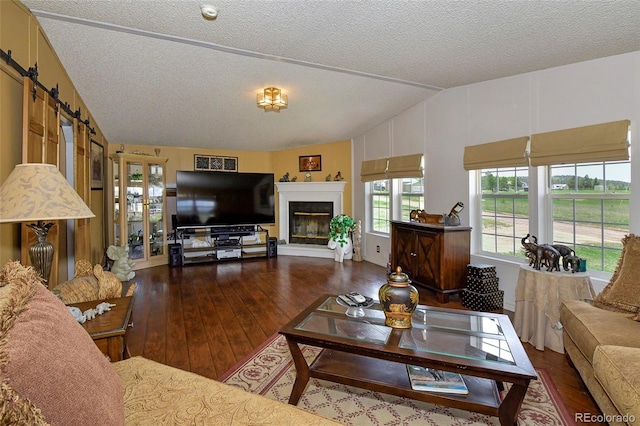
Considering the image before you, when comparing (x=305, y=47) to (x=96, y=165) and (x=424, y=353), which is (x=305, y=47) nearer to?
(x=424, y=353)

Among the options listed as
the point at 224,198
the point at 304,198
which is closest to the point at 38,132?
the point at 224,198

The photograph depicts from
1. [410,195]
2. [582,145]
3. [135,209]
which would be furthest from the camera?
[135,209]

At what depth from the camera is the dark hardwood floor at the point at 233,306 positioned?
2428 millimetres

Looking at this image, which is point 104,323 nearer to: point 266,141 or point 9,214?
point 9,214

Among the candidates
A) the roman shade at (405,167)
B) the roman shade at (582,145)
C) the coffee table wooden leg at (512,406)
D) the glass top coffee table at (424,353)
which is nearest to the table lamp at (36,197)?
the glass top coffee table at (424,353)

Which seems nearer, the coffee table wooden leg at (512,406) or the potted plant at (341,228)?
the coffee table wooden leg at (512,406)

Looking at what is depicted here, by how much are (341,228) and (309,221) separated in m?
1.07

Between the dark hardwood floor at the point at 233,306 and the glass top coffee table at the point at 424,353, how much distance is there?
700 mm

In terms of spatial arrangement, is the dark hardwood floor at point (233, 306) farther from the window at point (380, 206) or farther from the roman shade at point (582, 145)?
the roman shade at point (582, 145)

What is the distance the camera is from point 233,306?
12.0 feet

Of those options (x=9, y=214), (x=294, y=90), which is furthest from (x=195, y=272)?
(x=9, y=214)

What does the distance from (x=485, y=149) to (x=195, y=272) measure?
456 cm

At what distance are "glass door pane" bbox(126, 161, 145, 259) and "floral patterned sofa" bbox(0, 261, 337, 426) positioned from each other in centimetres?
462

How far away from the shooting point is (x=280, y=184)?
22.6ft
